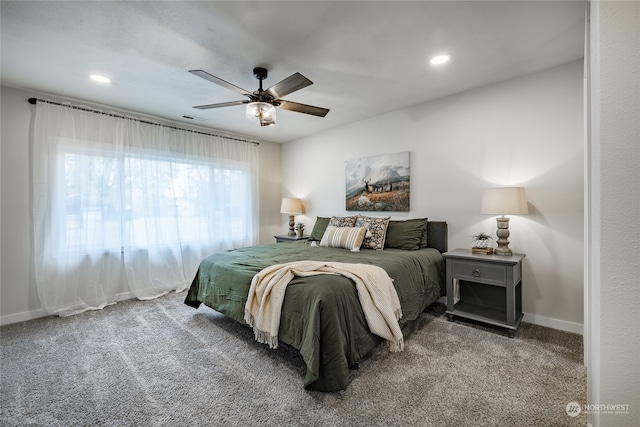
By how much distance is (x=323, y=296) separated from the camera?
1796 mm

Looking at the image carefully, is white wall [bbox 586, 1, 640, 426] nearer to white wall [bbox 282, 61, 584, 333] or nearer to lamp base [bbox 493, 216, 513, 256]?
lamp base [bbox 493, 216, 513, 256]

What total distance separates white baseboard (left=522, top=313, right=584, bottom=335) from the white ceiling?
2.46 metres

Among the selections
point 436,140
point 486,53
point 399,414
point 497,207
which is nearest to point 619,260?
point 399,414

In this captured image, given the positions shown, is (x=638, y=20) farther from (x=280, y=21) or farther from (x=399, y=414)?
(x=399, y=414)

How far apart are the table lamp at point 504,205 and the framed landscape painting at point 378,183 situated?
1133 millimetres

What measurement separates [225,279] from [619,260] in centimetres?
256

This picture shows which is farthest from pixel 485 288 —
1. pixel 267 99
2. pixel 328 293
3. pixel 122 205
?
pixel 122 205

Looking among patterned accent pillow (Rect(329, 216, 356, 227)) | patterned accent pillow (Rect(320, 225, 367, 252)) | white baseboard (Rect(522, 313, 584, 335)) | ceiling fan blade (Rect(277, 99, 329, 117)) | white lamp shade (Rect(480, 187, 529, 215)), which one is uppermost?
ceiling fan blade (Rect(277, 99, 329, 117))

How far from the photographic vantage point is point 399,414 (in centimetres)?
157

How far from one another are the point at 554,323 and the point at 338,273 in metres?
2.30

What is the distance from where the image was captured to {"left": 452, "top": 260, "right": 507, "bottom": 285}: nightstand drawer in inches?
98.7

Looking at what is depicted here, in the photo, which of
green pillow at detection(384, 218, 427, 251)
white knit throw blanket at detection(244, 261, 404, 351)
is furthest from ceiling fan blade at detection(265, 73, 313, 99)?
green pillow at detection(384, 218, 427, 251)

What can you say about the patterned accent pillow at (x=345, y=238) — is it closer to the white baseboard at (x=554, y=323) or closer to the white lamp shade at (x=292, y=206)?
the white lamp shade at (x=292, y=206)

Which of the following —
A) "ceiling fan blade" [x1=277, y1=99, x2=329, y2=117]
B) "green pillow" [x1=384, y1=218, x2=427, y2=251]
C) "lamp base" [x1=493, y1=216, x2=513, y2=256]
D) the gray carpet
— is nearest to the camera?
the gray carpet
